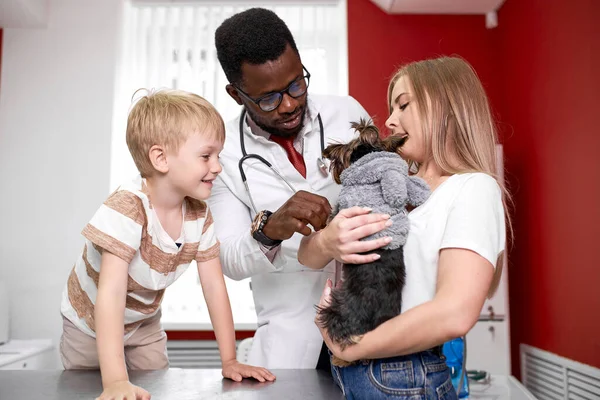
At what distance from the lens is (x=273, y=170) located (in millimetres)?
1779

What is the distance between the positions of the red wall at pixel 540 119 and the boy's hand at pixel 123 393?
2.39 meters

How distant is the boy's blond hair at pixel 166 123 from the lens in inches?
Answer: 55.4

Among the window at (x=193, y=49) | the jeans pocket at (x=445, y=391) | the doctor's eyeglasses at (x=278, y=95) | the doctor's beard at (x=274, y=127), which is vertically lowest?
the jeans pocket at (x=445, y=391)

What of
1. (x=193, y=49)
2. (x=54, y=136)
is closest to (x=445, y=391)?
(x=193, y=49)

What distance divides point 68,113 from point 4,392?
3.56 meters

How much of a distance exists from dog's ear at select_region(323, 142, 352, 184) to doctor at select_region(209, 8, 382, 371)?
0.35 m

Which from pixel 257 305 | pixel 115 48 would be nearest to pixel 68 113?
pixel 115 48

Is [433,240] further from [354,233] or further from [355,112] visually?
[355,112]

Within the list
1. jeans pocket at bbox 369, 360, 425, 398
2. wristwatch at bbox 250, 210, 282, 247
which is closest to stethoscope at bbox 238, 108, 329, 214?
wristwatch at bbox 250, 210, 282, 247

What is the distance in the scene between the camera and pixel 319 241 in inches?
50.0

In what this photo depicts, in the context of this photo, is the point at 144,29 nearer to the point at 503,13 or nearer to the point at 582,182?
the point at 503,13

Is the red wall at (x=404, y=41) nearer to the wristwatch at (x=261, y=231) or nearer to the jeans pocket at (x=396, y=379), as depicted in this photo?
the wristwatch at (x=261, y=231)

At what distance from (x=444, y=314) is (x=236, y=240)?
833 millimetres

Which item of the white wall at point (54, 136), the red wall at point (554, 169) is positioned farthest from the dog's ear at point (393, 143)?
the white wall at point (54, 136)
